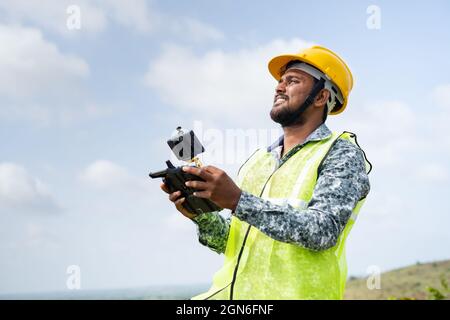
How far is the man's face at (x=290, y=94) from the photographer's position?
482cm


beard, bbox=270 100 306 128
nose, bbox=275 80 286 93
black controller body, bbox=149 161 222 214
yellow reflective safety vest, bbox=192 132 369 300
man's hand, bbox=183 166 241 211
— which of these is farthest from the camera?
nose, bbox=275 80 286 93

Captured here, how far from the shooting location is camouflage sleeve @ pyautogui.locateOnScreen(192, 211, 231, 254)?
4.85m

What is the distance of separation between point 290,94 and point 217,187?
1.56 meters

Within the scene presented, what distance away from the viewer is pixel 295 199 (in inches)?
165

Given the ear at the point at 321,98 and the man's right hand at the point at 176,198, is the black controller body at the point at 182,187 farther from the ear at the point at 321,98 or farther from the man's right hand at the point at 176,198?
the ear at the point at 321,98

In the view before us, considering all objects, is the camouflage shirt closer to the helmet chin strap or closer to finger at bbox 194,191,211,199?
finger at bbox 194,191,211,199

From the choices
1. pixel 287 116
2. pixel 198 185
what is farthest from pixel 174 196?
pixel 287 116

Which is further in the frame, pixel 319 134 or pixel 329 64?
pixel 329 64

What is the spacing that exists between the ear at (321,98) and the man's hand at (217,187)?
5.25 feet

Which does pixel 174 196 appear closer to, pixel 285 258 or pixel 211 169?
pixel 211 169

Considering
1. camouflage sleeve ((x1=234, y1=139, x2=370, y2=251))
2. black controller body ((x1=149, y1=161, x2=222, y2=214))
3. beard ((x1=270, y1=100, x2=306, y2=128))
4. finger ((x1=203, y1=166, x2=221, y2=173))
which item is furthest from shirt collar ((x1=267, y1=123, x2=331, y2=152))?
finger ((x1=203, y1=166, x2=221, y2=173))

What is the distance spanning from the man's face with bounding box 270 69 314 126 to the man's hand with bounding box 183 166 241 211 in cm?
134

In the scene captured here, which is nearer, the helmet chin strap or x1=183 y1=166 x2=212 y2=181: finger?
x1=183 y1=166 x2=212 y2=181: finger
